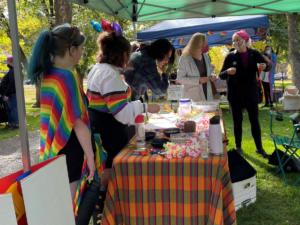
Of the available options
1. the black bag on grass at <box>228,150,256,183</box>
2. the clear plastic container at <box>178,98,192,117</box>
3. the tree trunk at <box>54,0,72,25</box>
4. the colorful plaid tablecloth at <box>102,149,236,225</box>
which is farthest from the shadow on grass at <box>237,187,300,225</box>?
the tree trunk at <box>54,0,72,25</box>

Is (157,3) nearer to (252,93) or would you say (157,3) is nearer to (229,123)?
(252,93)

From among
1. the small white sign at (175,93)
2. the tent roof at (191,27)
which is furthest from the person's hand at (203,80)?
the tent roof at (191,27)

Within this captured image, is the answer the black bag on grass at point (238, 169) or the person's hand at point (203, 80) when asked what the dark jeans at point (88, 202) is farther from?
the person's hand at point (203, 80)

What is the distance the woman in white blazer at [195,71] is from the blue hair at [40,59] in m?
2.91

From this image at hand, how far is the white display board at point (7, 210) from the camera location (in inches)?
56.7

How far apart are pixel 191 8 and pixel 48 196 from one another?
4.70 meters

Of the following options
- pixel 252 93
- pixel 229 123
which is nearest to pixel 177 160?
pixel 252 93

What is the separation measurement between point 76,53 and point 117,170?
0.74 m

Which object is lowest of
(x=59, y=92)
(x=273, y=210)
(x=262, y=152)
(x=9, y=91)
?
(x=273, y=210)

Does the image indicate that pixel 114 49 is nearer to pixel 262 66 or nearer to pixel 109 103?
pixel 109 103

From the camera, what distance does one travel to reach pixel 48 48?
2.26 meters

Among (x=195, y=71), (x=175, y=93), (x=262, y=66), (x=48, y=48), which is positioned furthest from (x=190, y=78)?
(x=48, y=48)

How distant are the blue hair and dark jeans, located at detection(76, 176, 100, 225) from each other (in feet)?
2.57

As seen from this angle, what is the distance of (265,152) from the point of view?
18.1 ft
